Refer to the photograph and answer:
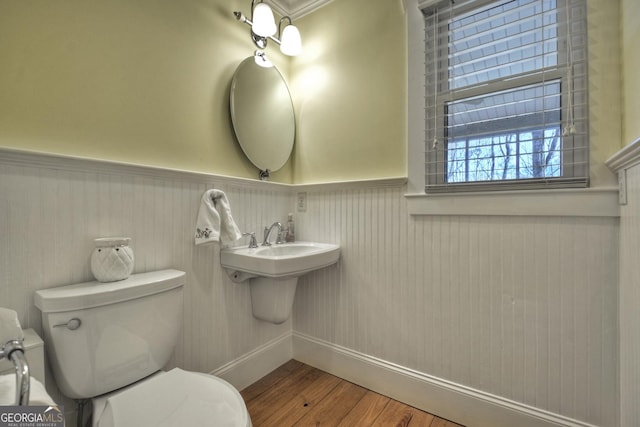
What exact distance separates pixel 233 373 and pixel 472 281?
4.32 ft

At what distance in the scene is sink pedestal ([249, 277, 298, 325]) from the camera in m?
1.56

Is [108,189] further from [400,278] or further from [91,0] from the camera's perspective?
[400,278]

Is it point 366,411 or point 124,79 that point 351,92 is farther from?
point 366,411

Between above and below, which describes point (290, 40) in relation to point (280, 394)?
above

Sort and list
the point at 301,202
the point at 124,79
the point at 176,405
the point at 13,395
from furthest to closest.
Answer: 1. the point at 301,202
2. the point at 124,79
3. the point at 176,405
4. the point at 13,395

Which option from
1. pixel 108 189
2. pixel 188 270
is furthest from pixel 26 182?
pixel 188 270

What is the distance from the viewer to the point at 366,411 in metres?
1.41

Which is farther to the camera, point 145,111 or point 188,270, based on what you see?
point 188,270

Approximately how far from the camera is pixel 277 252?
1.66 meters

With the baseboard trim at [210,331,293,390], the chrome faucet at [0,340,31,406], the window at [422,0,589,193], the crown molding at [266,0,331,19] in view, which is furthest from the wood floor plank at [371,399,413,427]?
the crown molding at [266,0,331,19]

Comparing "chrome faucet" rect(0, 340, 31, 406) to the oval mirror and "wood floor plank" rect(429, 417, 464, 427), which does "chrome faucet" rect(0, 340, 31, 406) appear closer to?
the oval mirror

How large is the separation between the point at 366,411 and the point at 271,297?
74cm

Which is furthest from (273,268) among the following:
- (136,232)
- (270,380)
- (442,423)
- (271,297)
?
(442,423)

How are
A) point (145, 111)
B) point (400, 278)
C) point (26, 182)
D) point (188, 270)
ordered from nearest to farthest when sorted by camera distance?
point (26, 182) < point (145, 111) < point (188, 270) < point (400, 278)
